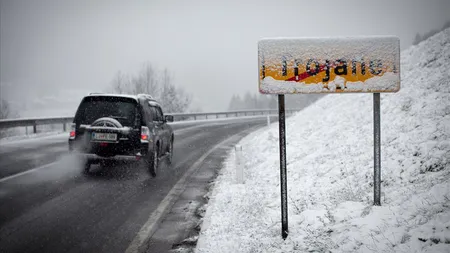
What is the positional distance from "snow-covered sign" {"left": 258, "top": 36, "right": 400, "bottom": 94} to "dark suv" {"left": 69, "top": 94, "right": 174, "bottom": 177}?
4594mm

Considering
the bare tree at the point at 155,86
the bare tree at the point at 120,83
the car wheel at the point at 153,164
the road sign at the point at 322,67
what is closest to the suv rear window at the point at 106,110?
the car wheel at the point at 153,164

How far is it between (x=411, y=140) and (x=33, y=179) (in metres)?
8.45

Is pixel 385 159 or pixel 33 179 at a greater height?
pixel 385 159

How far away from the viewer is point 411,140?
5.95 m

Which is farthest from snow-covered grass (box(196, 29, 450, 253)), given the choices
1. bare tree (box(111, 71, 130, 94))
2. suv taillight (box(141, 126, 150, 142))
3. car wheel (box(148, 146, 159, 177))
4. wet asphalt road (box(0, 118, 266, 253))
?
bare tree (box(111, 71, 130, 94))

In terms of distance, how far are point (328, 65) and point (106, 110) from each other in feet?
18.8

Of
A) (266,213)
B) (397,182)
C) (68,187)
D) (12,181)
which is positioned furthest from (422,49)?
(12,181)

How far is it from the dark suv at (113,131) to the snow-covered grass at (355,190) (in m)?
2.17

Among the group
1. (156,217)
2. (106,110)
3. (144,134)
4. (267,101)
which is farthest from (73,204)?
(267,101)

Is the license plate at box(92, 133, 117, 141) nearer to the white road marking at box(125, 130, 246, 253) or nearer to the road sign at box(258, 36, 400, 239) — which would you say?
the white road marking at box(125, 130, 246, 253)

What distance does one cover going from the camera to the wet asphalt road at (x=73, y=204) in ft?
13.2

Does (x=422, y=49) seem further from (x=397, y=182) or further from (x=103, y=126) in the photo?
(x=103, y=126)

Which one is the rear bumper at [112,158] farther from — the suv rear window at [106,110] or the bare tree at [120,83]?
the bare tree at [120,83]

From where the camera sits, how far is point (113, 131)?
7.29m
